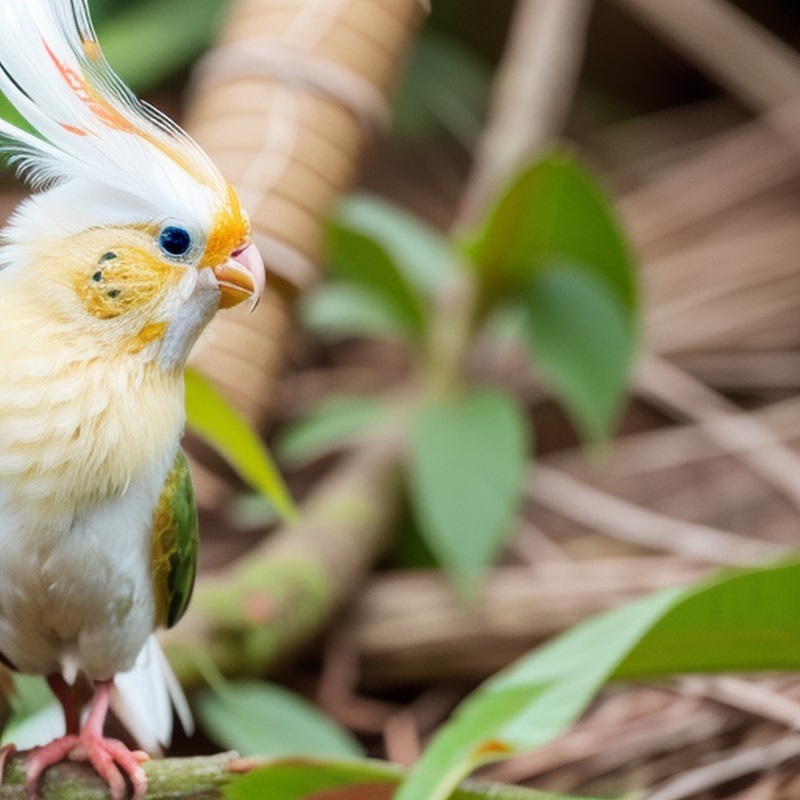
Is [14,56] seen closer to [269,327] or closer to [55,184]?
[55,184]

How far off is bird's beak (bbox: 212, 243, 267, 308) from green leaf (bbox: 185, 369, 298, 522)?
30 centimetres

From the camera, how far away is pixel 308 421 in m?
2.00

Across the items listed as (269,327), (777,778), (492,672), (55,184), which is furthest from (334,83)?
(55,184)

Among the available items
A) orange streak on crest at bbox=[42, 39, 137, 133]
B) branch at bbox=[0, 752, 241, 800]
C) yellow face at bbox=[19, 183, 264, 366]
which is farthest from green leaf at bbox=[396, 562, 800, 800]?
orange streak on crest at bbox=[42, 39, 137, 133]

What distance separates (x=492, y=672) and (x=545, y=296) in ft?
1.92

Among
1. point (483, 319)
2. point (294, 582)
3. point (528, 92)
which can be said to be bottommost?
point (294, 582)

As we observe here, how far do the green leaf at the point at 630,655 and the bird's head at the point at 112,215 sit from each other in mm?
385

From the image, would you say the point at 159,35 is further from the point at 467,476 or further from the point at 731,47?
the point at 467,476

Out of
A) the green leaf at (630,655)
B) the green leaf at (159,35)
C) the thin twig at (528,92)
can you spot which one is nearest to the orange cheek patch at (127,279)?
the green leaf at (630,655)

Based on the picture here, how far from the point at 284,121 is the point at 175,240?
52.8 inches

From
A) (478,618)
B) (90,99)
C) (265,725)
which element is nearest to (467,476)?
(478,618)

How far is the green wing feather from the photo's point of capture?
0.88 m

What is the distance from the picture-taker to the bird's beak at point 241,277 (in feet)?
2.47

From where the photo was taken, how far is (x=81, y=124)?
2.33ft
